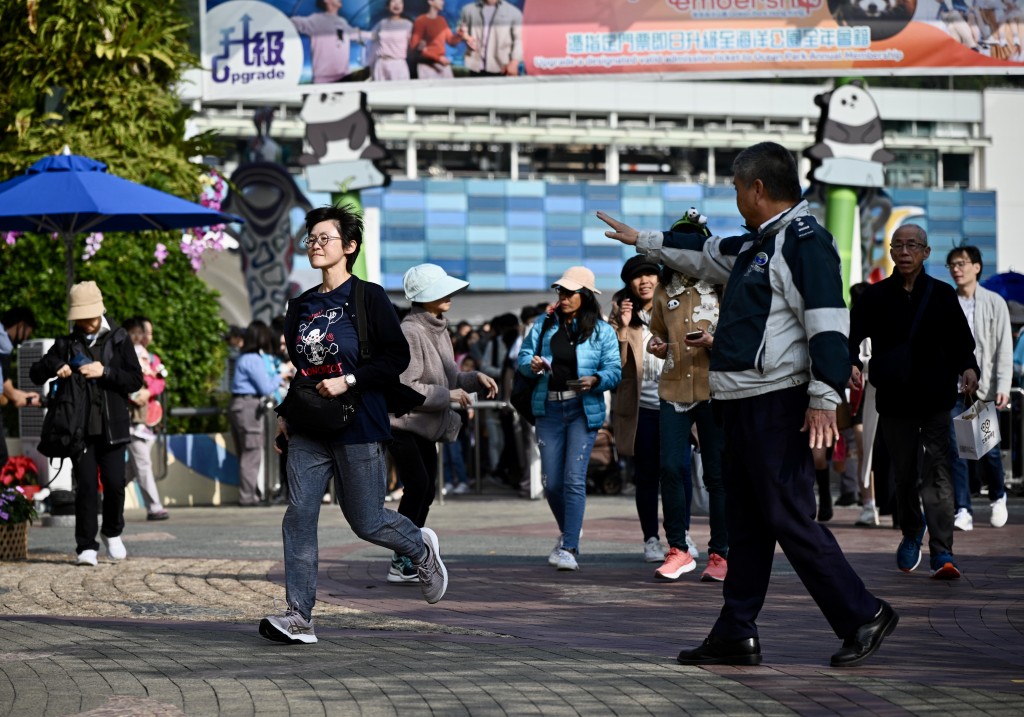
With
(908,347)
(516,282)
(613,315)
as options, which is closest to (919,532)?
(908,347)

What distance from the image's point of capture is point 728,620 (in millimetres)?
6258

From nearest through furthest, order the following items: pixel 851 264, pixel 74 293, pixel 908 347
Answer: pixel 908 347, pixel 74 293, pixel 851 264

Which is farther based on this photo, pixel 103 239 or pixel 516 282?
pixel 516 282

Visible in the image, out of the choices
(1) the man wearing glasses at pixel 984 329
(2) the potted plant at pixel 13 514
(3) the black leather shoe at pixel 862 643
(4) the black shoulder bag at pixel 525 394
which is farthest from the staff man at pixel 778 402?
(2) the potted plant at pixel 13 514

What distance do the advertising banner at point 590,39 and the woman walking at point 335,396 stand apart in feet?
39.4

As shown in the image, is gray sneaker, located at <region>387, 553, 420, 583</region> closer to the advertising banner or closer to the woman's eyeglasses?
the woman's eyeglasses

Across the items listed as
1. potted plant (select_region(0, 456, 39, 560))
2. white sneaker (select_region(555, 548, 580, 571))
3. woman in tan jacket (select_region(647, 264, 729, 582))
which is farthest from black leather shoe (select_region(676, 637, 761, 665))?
potted plant (select_region(0, 456, 39, 560))

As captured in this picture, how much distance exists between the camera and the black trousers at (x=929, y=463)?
928cm

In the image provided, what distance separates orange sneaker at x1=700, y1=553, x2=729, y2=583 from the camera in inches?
372

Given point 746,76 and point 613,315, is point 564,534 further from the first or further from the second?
point 746,76

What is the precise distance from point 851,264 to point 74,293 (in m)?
13.3

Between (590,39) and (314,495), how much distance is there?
12.9 metres

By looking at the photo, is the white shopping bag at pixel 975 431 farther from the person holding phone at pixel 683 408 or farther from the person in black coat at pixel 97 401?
the person in black coat at pixel 97 401

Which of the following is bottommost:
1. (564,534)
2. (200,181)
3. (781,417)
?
(564,534)
